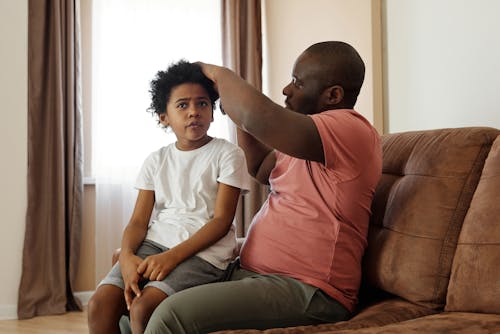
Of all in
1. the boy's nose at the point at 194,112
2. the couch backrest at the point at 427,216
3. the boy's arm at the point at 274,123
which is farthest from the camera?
the boy's nose at the point at 194,112

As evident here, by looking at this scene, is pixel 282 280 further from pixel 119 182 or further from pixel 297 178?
pixel 119 182

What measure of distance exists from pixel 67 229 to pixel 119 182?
45 centimetres

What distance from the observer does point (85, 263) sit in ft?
11.9

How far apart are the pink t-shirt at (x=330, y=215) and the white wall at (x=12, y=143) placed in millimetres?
2501

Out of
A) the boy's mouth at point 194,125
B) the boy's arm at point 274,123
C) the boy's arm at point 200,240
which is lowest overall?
the boy's arm at point 200,240

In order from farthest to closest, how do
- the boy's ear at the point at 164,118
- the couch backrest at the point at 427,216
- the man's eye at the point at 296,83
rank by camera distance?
the boy's ear at the point at 164,118 < the man's eye at the point at 296,83 < the couch backrest at the point at 427,216

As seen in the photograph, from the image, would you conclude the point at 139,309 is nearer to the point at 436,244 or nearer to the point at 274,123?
the point at 274,123

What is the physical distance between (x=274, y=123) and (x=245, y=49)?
2757mm

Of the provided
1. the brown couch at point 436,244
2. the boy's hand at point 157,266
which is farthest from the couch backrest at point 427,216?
the boy's hand at point 157,266

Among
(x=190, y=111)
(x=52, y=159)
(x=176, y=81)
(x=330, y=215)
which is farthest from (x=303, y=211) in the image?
(x=52, y=159)

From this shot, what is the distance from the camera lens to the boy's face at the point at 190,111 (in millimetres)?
1623

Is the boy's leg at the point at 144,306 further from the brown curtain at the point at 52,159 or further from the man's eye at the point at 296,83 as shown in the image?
the brown curtain at the point at 52,159

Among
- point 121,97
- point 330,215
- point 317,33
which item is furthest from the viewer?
point 121,97

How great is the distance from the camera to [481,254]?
124 centimetres
